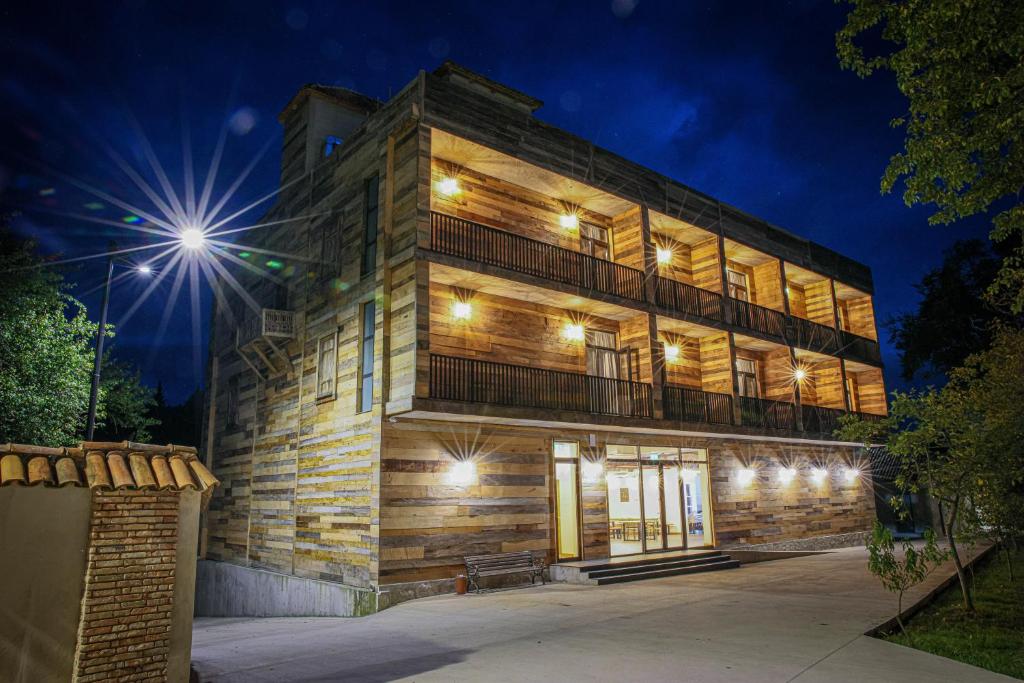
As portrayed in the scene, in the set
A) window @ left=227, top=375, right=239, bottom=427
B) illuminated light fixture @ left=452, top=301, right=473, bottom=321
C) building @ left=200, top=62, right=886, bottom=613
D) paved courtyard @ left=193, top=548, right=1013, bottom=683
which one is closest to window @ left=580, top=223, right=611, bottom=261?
building @ left=200, top=62, right=886, bottom=613

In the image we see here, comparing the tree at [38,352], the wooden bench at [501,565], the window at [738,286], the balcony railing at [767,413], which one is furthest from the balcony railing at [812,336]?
the tree at [38,352]

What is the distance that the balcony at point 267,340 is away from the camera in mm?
17078

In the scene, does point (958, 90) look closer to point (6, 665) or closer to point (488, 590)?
point (488, 590)

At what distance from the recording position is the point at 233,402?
2030cm

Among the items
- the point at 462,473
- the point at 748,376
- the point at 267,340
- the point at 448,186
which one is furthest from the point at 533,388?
the point at 748,376

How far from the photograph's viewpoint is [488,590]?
43.2 feet

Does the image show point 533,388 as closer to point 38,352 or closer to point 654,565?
point 654,565

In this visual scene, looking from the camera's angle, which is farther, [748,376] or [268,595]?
[748,376]

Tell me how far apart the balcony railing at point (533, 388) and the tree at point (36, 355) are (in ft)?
38.3

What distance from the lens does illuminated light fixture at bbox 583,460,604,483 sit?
619 inches

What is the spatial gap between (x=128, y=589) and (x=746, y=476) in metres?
17.5

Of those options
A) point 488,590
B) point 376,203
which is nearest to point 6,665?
point 488,590

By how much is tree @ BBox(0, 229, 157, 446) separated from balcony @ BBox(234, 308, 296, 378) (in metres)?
4.77

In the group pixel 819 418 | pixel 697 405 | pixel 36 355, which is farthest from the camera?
pixel 819 418
